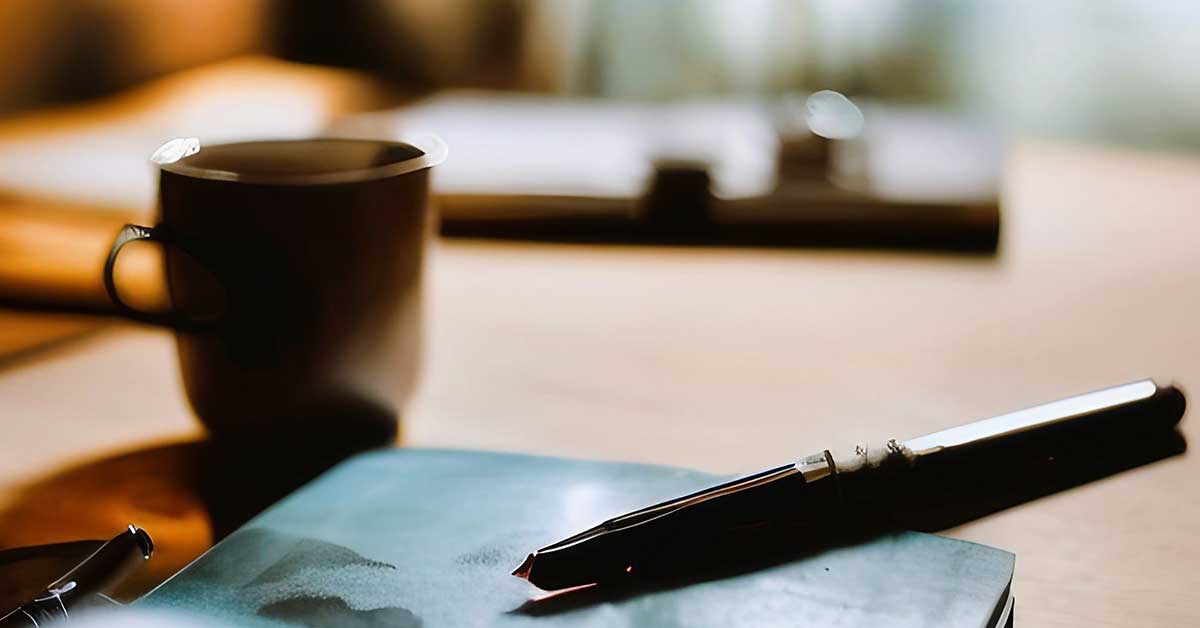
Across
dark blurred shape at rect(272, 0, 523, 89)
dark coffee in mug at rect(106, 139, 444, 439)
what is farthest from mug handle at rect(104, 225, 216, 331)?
dark blurred shape at rect(272, 0, 523, 89)

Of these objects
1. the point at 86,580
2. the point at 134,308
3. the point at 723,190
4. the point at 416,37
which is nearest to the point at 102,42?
the point at 416,37

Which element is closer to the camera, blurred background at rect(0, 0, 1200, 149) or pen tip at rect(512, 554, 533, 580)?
pen tip at rect(512, 554, 533, 580)

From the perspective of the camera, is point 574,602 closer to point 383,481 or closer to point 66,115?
point 383,481

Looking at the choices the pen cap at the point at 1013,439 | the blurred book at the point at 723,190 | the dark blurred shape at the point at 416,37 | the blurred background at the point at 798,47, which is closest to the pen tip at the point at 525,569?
the pen cap at the point at 1013,439

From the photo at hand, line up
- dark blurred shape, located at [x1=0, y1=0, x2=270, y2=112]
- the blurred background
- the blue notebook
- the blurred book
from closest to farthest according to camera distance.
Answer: the blue notebook
the blurred book
dark blurred shape, located at [x1=0, y1=0, x2=270, y2=112]
the blurred background

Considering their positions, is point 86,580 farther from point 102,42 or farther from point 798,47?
point 798,47

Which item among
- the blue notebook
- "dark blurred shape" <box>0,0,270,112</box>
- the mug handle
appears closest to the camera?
the blue notebook

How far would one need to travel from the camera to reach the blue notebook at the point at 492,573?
10.5 inches

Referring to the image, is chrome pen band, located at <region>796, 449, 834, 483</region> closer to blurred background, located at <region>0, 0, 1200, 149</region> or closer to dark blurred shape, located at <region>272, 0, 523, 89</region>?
blurred background, located at <region>0, 0, 1200, 149</region>

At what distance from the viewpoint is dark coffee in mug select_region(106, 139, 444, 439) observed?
14.4 inches

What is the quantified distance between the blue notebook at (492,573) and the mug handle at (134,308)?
0.28ft

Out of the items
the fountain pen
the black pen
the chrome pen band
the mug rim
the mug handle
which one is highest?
the mug rim

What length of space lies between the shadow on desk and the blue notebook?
49 mm

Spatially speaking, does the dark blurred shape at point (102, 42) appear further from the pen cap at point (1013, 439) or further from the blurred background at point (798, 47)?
the pen cap at point (1013, 439)
